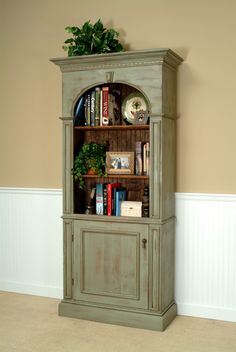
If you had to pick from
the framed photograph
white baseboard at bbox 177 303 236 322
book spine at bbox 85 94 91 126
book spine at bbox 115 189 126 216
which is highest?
book spine at bbox 85 94 91 126

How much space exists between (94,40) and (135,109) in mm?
630

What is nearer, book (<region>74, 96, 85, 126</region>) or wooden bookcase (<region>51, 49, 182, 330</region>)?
wooden bookcase (<region>51, 49, 182, 330</region>)

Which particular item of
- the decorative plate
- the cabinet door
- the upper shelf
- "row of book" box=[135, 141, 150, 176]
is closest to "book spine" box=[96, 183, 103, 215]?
the cabinet door

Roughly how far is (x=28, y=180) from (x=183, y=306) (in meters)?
1.81

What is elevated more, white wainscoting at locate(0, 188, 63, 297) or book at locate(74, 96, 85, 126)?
book at locate(74, 96, 85, 126)

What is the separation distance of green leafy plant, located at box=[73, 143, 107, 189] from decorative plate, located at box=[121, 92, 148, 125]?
35 centimetres

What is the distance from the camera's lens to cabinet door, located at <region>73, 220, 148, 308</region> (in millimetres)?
3686

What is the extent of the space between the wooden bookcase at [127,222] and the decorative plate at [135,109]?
0.06 m

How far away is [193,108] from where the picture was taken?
387cm

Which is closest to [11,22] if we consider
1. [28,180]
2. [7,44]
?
[7,44]

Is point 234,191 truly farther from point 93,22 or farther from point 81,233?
point 93,22

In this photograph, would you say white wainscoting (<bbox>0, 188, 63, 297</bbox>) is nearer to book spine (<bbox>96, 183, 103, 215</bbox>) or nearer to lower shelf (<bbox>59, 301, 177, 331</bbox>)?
lower shelf (<bbox>59, 301, 177, 331</bbox>)

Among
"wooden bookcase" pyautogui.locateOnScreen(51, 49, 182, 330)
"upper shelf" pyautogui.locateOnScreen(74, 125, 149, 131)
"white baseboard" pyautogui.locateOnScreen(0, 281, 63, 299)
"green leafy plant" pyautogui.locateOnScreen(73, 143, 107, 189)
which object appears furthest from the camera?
"white baseboard" pyautogui.locateOnScreen(0, 281, 63, 299)

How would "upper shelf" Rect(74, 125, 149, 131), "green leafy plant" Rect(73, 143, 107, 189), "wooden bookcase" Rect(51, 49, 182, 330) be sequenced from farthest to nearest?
1. "green leafy plant" Rect(73, 143, 107, 189)
2. "upper shelf" Rect(74, 125, 149, 131)
3. "wooden bookcase" Rect(51, 49, 182, 330)
